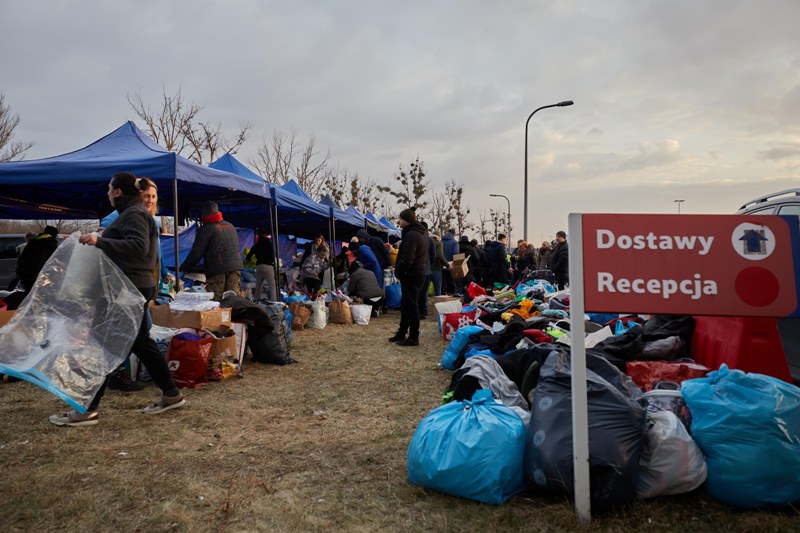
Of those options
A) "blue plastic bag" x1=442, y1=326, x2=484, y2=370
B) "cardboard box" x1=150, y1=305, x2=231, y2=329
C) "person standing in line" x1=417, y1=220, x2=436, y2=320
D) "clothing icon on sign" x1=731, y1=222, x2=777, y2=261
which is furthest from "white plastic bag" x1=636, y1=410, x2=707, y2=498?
"person standing in line" x1=417, y1=220, x2=436, y2=320

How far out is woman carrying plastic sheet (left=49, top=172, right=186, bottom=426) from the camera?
382 centimetres

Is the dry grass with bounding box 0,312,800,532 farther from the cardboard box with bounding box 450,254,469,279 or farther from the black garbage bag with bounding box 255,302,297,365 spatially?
the cardboard box with bounding box 450,254,469,279

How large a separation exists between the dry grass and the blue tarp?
291 cm

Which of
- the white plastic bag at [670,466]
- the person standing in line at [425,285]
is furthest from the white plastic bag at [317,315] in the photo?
the white plastic bag at [670,466]

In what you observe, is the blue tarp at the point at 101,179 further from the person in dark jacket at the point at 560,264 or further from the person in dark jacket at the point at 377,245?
the person in dark jacket at the point at 560,264

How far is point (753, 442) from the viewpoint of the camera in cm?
231

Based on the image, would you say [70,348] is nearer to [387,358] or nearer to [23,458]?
[23,458]

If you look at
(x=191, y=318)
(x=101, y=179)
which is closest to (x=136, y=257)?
(x=191, y=318)

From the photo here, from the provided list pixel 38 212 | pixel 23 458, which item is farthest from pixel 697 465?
pixel 38 212

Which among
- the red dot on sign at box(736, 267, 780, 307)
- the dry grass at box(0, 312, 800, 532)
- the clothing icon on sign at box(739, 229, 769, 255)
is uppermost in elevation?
the clothing icon on sign at box(739, 229, 769, 255)

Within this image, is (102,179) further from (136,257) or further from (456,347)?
(456,347)

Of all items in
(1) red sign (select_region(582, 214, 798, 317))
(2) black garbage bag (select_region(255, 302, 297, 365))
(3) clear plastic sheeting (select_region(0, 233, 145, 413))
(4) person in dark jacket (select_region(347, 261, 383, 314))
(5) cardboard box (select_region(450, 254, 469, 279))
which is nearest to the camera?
(1) red sign (select_region(582, 214, 798, 317))

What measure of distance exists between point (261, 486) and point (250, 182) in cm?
662

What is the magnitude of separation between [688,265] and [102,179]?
6727 mm
